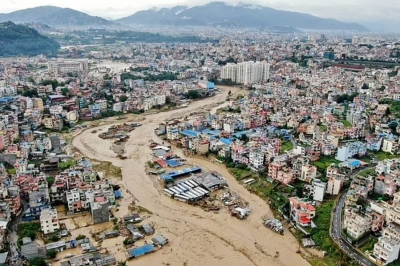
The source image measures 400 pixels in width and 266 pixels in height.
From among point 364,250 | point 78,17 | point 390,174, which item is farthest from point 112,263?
point 78,17

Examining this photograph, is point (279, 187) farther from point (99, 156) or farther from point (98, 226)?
point (99, 156)

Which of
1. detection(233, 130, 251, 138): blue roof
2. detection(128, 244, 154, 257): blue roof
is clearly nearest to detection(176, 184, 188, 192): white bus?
detection(128, 244, 154, 257): blue roof

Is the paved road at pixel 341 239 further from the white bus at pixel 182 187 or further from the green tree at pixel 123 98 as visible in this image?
the green tree at pixel 123 98

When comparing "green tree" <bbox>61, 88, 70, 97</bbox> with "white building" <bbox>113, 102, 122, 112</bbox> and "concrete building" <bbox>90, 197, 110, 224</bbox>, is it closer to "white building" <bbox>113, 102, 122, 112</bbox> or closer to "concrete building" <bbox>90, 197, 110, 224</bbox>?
"white building" <bbox>113, 102, 122, 112</bbox>

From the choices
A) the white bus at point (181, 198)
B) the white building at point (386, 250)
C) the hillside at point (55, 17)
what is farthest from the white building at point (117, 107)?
the hillside at point (55, 17)

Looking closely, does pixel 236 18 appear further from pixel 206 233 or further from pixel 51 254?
pixel 51 254
